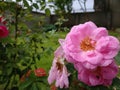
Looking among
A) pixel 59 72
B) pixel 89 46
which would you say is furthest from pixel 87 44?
pixel 59 72

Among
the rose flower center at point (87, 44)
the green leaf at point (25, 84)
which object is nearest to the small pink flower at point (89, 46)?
the rose flower center at point (87, 44)

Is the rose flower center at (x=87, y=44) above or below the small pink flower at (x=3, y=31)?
above

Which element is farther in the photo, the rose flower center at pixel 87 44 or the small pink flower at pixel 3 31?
the small pink flower at pixel 3 31

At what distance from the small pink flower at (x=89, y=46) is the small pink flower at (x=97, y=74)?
35mm

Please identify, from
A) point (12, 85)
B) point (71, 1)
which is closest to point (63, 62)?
point (12, 85)

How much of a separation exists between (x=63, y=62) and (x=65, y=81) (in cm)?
7

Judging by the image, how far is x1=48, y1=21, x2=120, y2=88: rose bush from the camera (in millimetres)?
1062

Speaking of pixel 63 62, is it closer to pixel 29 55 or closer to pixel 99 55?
pixel 99 55

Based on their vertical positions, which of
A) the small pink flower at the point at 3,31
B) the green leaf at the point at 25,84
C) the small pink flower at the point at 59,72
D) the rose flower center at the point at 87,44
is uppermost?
the rose flower center at the point at 87,44

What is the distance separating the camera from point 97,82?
43.2 inches

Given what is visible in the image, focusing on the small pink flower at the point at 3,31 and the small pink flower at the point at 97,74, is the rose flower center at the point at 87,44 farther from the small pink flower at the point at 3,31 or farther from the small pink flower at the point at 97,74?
the small pink flower at the point at 3,31

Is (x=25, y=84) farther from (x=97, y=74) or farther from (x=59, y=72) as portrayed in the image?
(x=97, y=74)

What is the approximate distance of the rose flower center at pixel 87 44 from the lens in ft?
3.67

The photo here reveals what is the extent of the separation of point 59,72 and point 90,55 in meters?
0.15
